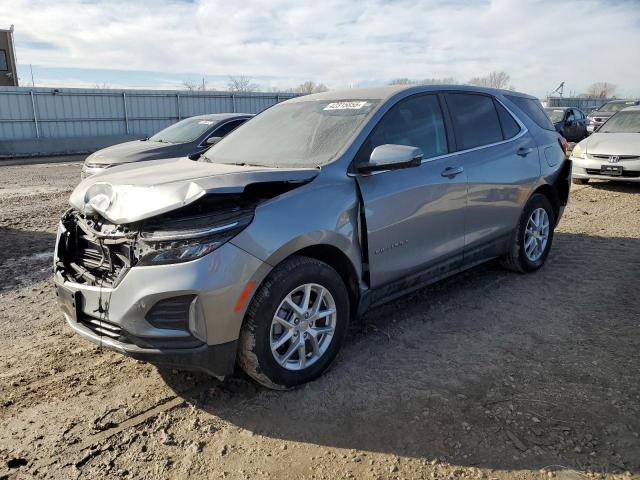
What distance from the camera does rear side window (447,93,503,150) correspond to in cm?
454

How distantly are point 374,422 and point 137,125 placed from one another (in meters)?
23.4

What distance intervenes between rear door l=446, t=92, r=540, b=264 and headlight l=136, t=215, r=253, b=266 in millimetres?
2374

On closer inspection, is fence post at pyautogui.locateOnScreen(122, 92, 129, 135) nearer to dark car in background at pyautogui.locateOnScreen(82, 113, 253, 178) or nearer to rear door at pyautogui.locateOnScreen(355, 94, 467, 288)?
dark car in background at pyautogui.locateOnScreen(82, 113, 253, 178)

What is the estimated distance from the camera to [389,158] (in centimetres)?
348

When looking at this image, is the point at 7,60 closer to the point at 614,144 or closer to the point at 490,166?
the point at 614,144

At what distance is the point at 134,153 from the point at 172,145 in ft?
2.17

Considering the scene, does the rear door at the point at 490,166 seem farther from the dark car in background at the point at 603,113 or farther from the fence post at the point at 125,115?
the fence post at the point at 125,115

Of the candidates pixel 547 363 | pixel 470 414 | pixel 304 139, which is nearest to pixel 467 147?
pixel 304 139

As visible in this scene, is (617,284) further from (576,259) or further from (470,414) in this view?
(470,414)

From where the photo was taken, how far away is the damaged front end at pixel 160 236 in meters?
2.85

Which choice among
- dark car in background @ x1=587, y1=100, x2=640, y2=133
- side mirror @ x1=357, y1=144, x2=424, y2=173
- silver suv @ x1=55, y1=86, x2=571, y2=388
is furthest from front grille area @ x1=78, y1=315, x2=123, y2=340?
dark car in background @ x1=587, y1=100, x2=640, y2=133

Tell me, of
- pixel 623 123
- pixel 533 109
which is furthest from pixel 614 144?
pixel 533 109

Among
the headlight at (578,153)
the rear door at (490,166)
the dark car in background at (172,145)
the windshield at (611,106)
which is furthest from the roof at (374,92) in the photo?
the windshield at (611,106)

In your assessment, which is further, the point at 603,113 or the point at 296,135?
the point at 603,113
